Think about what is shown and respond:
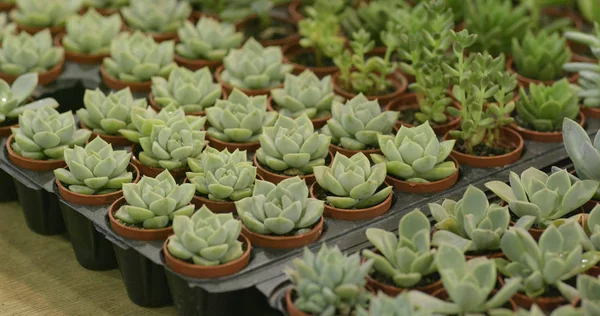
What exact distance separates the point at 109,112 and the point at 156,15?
681 mm

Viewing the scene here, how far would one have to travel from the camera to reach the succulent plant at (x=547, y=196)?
6.01 feet

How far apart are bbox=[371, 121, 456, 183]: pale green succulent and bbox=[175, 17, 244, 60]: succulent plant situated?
2.55ft

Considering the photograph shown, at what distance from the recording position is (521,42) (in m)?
2.73

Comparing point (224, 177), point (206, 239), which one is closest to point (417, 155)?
point (224, 177)

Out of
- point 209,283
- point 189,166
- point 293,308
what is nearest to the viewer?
point 293,308

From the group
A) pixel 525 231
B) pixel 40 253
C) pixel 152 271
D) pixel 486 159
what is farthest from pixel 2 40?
pixel 525 231

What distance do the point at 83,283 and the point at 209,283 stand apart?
1.58 ft

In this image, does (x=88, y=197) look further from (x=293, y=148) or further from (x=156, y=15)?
(x=156, y=15)

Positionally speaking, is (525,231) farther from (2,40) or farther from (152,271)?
(2,40)

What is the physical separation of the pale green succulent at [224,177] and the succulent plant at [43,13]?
1104 millimetres

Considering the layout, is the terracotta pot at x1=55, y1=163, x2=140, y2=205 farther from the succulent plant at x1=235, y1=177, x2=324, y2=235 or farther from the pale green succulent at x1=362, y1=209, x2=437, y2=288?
the pale green succulent at x1=362, y1=209, x2=437, y2=288

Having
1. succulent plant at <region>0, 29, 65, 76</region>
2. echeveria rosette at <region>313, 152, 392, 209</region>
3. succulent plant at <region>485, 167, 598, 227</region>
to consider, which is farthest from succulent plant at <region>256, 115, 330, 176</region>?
succulent plant at <region>0, 29, 65, 76</region>

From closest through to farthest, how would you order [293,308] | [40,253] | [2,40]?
[293,308]
[40,253]
[2,40]

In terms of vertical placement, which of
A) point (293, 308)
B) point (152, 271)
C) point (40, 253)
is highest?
point (293, 308)
